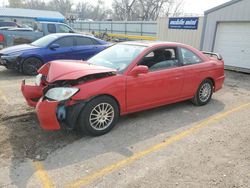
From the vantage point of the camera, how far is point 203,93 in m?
6.06

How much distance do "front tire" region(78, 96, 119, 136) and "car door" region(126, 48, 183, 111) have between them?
0.38 metres

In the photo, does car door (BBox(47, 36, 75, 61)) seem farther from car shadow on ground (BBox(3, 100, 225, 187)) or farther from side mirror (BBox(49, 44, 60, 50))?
car shadow on ground (BBox(3, 100, 225, 187))

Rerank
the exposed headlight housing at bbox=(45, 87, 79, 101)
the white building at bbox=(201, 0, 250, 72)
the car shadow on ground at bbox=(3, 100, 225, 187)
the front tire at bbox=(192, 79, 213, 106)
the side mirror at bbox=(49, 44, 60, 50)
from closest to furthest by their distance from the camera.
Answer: the car shadow on ground at bbox=(3, 100, 225, 187) < the exposed headlight housing at bbox=(45, 87, 79, 101) < the front tire at bbox=(192, 79, 213, 106) < the side mirror at bbox=(49, 44, 60, 50) < the white building at bbox=(201, 0, 250, 72)

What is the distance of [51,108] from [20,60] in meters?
5.81

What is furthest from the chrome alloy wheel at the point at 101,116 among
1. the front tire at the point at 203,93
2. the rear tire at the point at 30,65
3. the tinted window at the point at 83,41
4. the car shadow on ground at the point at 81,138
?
the tinted window at the point at 83,41

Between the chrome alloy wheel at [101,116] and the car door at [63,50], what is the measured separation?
220 inches

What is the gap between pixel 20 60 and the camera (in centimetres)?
877

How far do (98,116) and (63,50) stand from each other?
227 inches

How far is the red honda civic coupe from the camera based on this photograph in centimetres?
394

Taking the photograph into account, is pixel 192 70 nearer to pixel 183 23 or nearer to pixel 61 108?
pixel 61 108

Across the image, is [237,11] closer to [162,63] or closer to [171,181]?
[162,63]

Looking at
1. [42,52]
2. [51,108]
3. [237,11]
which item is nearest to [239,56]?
[237,11]

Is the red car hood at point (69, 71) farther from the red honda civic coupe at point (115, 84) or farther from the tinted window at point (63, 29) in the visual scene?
the tinted window at point (63, 29)

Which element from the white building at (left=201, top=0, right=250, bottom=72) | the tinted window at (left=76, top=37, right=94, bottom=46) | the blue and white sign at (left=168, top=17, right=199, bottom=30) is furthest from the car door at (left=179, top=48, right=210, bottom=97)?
the blue and white sign at (left=168, top=17, right=199, bottom=30)
